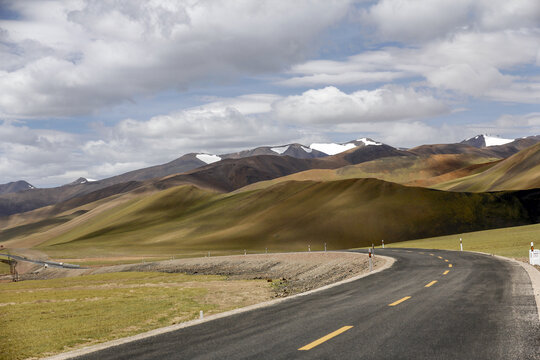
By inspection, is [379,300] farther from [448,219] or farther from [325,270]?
[448,219]

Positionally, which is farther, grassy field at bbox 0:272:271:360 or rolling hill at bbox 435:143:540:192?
rolling hill at bbox 435:143:540:192

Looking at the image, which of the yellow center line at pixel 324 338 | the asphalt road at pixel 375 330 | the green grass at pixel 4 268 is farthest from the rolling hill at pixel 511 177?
the yellow center line at pixel 324 338

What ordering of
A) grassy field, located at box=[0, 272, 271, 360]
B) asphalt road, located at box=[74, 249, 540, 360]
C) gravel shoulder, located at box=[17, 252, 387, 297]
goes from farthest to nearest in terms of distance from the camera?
gravel shoulder, located at box=[17, 252, 387, 297] < grassy field, located at box=[0, 272, 271, 360] < asphalt road, located at box=[74, 249, 540, 360]

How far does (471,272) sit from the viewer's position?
79.0 feet

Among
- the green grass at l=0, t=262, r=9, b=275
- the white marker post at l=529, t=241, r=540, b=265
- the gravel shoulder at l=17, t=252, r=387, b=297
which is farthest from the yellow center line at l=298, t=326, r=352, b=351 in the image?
the green grass at l=0, t=262, r=9, b=275

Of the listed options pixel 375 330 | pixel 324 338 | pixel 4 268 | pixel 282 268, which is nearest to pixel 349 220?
pixel 282 268

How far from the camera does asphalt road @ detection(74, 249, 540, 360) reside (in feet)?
31.8

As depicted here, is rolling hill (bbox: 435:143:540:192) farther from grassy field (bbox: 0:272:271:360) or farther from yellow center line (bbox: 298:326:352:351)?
yellow center line (bbox: 298:326:352:351)

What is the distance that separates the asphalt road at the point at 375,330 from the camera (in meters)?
9.69

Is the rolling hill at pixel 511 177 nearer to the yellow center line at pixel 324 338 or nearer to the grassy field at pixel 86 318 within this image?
the grassy field at pixel 86 318

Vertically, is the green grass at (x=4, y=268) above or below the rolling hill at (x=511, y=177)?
below

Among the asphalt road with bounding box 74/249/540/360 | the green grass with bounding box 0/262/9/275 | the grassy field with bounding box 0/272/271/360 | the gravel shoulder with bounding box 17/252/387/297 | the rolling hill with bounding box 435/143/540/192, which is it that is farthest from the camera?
the rolling hill with bounding box 435/143/540/192

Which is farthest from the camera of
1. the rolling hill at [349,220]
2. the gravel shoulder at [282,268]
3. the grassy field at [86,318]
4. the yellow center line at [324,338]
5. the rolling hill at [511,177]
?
the rolling hill at [511,177]

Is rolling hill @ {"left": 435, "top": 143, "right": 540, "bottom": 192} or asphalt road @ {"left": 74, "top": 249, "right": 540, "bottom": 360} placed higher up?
rolling hill @ {"left": 435, "top": 143, "right": 540, "bottom": 192}
